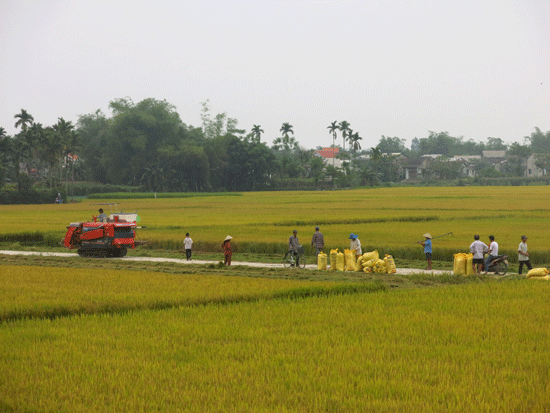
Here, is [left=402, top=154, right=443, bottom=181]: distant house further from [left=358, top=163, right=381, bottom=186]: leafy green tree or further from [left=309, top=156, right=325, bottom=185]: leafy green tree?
[left=309, top=156, right=325, bottom=185]: leafy green tree

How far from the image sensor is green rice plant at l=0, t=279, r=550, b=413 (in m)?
8.54

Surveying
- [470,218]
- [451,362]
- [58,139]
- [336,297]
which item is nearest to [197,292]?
[336,297]

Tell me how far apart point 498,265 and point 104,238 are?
15.6 meters

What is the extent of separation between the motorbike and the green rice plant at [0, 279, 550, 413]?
6.57 m

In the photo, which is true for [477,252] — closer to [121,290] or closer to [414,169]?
[121,290]

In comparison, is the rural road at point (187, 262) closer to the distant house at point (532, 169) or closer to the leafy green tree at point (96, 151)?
the leafy green tree at point (96, 151)

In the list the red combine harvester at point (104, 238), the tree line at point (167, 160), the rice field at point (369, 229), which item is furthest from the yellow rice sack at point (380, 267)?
the tree line at point (167, 160)

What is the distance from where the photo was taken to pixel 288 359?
1046 centimetres

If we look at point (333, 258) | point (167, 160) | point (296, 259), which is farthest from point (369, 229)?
point (167, 160)

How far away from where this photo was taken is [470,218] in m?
44.8

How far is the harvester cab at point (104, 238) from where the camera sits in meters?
28.7

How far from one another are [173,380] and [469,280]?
12566mm

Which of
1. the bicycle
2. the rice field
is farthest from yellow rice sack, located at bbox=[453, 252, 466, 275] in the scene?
the bicycle

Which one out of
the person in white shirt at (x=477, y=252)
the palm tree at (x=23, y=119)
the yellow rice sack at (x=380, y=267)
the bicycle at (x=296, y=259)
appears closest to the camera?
the person in white shirt at (x=477, y=252)
